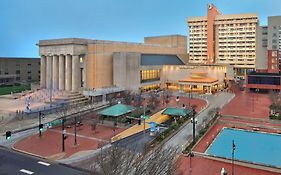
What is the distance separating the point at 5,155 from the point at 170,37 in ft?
300

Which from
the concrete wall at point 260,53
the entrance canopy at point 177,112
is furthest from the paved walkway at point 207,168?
the concrete wall at point 260,53

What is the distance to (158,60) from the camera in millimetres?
87375

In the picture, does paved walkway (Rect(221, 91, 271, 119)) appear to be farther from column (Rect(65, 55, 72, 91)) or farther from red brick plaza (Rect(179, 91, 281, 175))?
column (Rect(65, 55, 72, 91))

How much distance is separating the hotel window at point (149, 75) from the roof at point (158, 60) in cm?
228

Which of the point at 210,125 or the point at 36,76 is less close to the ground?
the point at 36,76

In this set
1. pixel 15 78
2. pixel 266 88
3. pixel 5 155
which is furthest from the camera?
pixel 15 78

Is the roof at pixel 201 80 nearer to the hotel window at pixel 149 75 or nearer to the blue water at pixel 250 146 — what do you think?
the hotel window at pixel 149 75

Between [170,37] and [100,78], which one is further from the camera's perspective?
[170,37]

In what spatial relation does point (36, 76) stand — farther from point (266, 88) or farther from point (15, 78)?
point (266, 88)

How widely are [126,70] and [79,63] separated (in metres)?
12.4

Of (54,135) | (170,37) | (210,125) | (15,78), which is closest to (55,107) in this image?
(54,135)

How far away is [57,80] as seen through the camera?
7150 cm

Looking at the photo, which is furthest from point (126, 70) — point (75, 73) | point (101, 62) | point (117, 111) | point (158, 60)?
point (117, 111)

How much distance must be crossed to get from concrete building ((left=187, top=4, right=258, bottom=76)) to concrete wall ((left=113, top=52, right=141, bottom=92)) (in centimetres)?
5949
